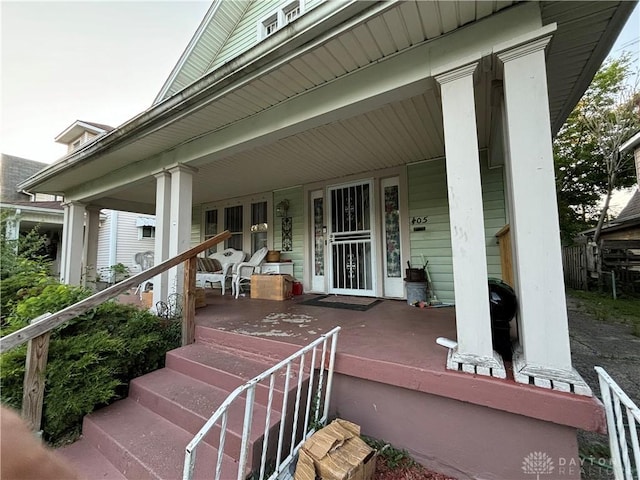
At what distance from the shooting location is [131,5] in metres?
3.18

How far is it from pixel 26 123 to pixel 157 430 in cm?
348

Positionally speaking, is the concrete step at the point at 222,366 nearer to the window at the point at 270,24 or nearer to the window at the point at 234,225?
the window at the point at 234,225

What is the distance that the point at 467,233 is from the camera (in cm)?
170

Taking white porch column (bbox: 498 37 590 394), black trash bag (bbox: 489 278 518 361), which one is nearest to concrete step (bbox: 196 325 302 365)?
black trash bag (bbox: 489 278 518 361)

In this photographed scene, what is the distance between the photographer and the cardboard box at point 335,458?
1334 millimetres

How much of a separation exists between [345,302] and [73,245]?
5.84 metres

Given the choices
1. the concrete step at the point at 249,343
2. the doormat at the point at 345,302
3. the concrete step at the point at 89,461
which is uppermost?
the doormat at the point at 345,302

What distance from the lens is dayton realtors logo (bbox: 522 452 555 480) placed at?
141cm

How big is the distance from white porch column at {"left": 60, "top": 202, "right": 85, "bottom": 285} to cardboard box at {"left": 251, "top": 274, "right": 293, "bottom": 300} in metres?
3.98

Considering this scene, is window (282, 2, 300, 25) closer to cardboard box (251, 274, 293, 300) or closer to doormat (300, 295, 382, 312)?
cardboard box (251, 274, 293, 300)

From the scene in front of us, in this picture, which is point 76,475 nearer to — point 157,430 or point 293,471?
point 293,471

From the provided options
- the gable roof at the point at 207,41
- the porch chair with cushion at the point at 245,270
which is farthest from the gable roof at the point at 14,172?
the porch chair with cushion at the point at 245,270

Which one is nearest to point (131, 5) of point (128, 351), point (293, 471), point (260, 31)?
point (260, 31)

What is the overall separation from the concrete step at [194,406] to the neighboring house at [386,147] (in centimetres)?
98
